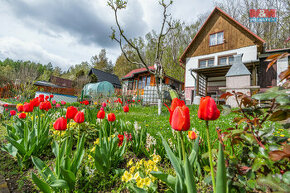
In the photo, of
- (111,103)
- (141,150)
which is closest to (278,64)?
(111,103)

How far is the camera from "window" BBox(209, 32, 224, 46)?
1479cm

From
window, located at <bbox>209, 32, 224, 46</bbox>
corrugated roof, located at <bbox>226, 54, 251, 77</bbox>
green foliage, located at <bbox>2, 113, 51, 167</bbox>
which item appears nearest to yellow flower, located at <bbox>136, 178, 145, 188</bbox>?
green foliage, located at <bbox>2, 113, 51, 167</bbox>

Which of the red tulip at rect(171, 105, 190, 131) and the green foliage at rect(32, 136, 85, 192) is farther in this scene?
the green foliage at rect(32, 136, 85, 192)

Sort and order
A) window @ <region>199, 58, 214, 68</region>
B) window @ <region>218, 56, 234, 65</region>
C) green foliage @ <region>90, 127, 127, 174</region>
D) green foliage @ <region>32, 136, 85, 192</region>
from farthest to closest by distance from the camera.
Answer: window @ <region>199, 58, 214, 68</region>
window @ <region>218, 56, 234, 65</region>
green foliage @ <region>90, 127, 127, 174</region>
green foliage @ <region>32, 136, 85, 192</region>

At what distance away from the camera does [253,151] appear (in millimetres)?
852

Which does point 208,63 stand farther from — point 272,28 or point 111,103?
point 111,103

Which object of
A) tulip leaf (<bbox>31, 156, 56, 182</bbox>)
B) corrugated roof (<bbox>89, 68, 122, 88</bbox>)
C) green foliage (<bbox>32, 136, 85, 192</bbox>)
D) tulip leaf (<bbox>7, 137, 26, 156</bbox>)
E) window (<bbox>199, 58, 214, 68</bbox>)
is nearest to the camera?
green foliage (<bbox>32, 136, 85, 192</bbox>)

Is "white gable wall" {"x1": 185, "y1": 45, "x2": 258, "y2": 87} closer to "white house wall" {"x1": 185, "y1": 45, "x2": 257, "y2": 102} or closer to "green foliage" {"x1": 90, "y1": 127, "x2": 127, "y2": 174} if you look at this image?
"white house wall" {"x1": 185, "y1": 45, "x2": 257, "y2": 102}

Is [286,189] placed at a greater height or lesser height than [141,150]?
greater

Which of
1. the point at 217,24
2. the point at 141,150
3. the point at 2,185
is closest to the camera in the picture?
the point at 2,185

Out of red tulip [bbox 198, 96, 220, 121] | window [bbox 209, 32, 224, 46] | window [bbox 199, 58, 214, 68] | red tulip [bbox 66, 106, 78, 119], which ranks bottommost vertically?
red tulip [bbox 66, 106, 78, 119]

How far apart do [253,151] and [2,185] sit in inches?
92.5

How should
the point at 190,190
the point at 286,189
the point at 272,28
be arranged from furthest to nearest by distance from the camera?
1. the point at 272,28
2. the point at 190,190
3. the point at 286,189

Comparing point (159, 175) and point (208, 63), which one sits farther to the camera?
point (208, 63)
